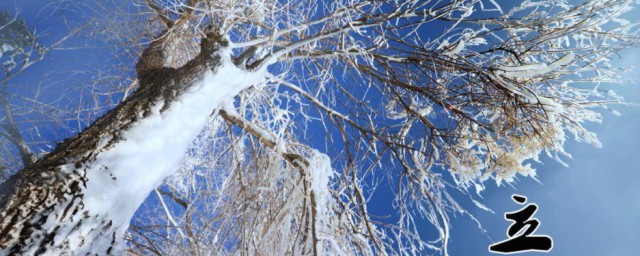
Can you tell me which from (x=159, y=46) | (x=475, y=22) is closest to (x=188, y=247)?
(x=159, y=46)

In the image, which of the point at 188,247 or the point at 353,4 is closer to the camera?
the point at 353,4

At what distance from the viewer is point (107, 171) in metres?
1.48

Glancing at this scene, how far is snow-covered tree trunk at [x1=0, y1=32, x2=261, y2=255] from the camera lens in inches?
52.7

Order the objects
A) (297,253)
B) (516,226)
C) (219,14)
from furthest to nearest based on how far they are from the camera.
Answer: (516,226) < (219,14) < (297,253)

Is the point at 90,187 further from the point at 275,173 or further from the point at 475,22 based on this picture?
the point at 475,22

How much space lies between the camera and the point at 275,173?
225 centimetres

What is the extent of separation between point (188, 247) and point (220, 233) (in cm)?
62

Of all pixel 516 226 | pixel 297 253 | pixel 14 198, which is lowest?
pixel 14 198

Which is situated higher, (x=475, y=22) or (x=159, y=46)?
(x=159, y=46)

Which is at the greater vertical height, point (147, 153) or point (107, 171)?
point (147, 153)

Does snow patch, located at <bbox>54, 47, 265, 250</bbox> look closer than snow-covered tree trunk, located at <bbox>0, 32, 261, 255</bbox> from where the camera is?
No

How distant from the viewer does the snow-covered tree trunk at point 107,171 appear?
1.34 metres

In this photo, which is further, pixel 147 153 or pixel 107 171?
pixel 147 153

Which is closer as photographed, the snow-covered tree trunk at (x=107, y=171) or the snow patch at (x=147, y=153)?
the snow-covered tree trunk at (x=107, y=171)
